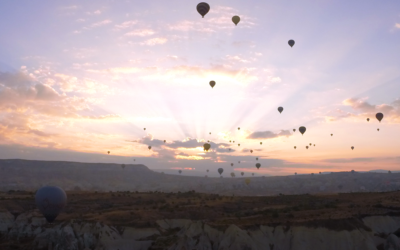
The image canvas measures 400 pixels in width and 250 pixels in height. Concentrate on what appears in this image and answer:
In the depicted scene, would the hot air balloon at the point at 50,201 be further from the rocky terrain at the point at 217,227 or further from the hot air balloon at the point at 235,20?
the hot air balloon at the point at 235,20

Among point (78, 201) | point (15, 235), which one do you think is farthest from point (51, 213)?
point (78, 201)

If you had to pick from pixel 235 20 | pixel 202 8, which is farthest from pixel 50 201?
pixel 235 20

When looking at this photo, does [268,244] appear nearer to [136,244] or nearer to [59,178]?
[136,244]

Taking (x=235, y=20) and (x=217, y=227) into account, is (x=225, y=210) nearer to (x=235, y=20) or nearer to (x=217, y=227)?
(x=217, y=227)

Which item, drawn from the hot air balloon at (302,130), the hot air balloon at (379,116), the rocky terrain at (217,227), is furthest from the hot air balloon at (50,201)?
the hot air balloon at (379,116)

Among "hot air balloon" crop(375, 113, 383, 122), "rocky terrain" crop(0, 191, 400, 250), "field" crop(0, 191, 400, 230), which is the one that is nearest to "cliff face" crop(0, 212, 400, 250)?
"rocky terrain" crop(0, 191, 400, 250)
